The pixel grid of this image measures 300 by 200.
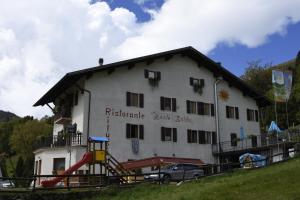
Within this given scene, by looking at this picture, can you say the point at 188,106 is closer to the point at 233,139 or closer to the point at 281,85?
the point at 233,139

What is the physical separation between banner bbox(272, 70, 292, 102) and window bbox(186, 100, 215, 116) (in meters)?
9.59

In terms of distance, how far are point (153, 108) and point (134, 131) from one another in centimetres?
305

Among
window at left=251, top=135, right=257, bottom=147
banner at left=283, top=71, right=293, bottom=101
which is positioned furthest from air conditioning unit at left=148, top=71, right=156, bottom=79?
banner at left=283, top=71, right=293, bottom=101

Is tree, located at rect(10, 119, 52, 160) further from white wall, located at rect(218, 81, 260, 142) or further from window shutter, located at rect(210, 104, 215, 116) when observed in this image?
window shutter, located at rect(210, 104, 215, 116)

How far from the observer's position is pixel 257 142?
4325 centimetres

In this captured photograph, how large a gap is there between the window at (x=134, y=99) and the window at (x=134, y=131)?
1.89 meters

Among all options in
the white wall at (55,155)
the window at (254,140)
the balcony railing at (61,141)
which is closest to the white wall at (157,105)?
the balcony railing at (61,141)

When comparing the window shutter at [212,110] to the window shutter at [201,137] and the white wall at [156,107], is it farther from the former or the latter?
the window shutter at [201,137]

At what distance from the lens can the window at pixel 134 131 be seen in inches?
1523

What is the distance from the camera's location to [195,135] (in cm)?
4256

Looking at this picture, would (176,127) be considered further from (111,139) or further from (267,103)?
(267,103)

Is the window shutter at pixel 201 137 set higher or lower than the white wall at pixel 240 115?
lower

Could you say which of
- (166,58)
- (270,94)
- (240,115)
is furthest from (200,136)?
(270,94)

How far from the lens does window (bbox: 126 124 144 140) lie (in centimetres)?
3869
